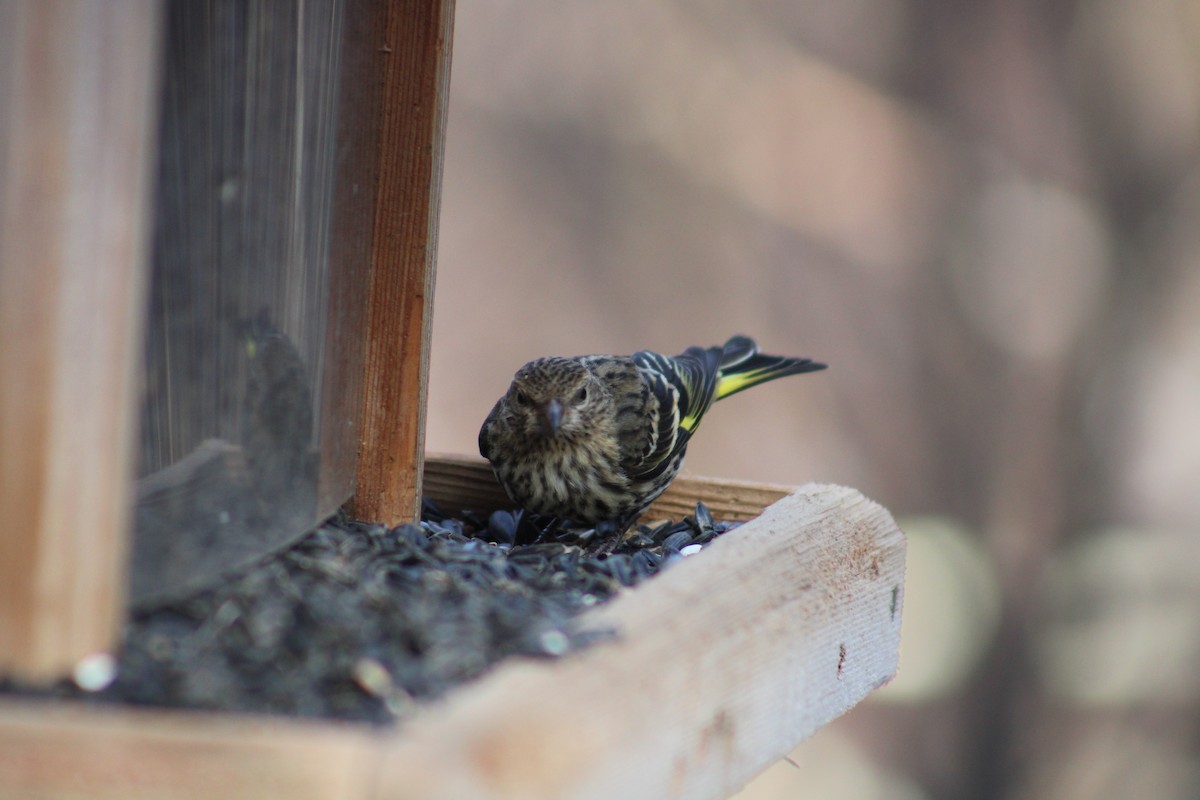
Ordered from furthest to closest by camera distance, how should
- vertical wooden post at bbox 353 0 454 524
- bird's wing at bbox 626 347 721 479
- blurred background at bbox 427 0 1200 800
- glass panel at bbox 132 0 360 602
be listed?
blurred background at bbox 427 0 1200 800
bird's wing at bbox 626 347 721 479
vertical wooden post at bbox 353 0 454 524
glass panel at bbox 132 0 360 602

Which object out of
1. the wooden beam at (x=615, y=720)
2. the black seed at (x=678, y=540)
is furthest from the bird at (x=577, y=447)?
the wooden beam at (x=615, y=720)

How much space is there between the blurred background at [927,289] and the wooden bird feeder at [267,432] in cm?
354

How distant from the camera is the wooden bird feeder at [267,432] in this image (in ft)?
5.20

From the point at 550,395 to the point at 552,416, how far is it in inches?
6.0

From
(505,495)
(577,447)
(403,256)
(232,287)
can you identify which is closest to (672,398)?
(577,447)

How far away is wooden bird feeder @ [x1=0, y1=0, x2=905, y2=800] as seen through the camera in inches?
62.4

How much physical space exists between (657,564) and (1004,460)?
3.70 m

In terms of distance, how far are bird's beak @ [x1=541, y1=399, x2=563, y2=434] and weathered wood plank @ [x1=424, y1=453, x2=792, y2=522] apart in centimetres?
29

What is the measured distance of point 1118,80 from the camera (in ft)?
20.6

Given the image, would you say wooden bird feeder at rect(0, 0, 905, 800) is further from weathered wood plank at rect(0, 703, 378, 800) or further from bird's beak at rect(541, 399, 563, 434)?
bird's beak at rect(541, 399, 563, 434)

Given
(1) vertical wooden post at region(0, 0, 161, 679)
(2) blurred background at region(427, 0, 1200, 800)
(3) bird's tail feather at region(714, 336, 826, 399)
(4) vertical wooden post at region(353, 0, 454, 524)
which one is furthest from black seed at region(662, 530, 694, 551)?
(2) blurred background at region(427, 0, 1200, 800)

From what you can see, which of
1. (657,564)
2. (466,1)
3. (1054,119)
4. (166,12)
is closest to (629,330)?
(466,1)

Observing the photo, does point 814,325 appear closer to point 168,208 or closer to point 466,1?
point 466,1

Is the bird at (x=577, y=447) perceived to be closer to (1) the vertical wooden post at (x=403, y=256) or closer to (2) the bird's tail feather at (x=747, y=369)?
(1) the vertical wooden post at (x=403, y=256)
